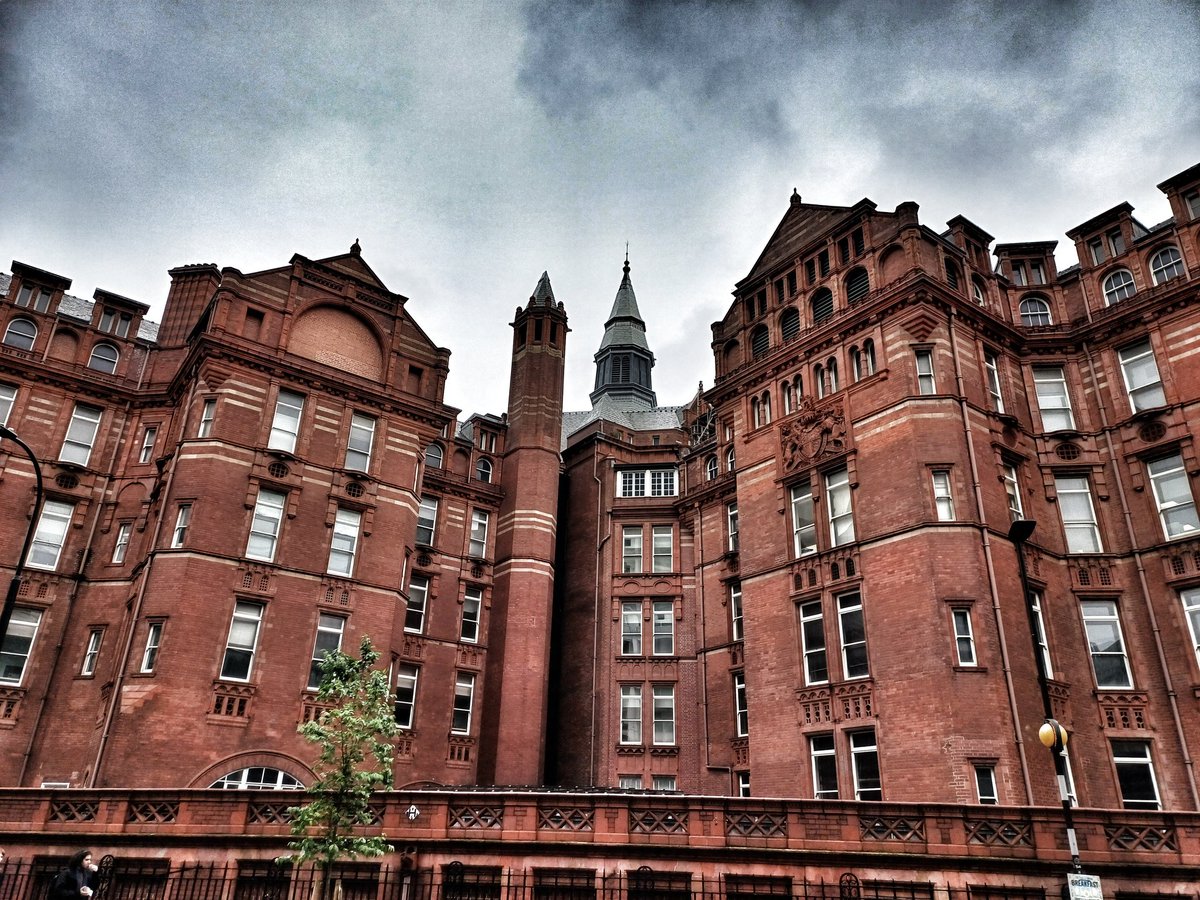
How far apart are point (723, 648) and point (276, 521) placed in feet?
58.6

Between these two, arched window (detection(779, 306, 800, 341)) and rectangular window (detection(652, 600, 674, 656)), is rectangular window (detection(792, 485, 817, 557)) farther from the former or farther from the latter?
rectangular window (detection(652, 600, 674, 656))

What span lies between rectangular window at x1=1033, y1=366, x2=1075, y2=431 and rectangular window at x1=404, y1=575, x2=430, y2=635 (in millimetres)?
25265

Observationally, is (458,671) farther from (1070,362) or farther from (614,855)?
(1070,362)

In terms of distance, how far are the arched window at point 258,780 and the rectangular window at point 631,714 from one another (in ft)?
47.6

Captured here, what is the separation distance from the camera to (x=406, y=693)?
3503cm

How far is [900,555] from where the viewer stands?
25156 millimetres

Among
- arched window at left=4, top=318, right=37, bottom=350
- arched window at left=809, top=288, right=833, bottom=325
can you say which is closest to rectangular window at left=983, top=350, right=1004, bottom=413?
arched window at left=809, top=288, right=833, bottom=325

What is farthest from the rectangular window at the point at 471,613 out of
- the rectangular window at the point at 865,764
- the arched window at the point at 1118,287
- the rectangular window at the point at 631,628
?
the arched window at the point at 1118,287

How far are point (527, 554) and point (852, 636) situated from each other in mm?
17091

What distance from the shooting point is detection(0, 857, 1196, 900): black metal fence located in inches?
659

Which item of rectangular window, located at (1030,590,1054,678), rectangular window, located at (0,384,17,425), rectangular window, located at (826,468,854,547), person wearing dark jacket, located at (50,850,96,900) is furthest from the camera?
rectangular window, located at (0,384,17,425)

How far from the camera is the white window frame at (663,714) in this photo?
36.1 meters

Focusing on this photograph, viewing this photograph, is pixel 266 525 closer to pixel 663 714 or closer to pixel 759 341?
pixel 663 714

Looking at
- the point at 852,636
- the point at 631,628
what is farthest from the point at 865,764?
the point at 631,628
